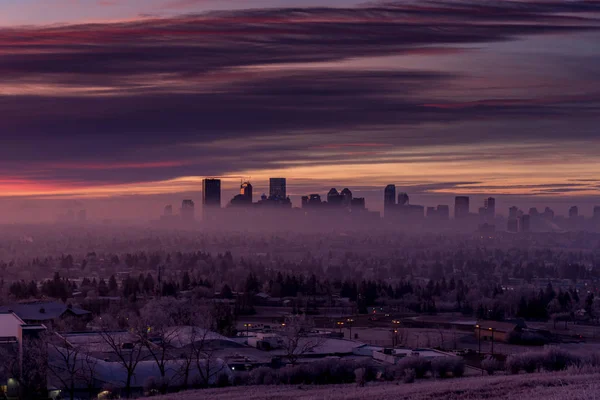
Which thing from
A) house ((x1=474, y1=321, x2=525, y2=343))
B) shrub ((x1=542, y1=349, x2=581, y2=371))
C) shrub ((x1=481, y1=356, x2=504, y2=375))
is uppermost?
shrub ((x1=542, y1=349, x2=581, y2=371))

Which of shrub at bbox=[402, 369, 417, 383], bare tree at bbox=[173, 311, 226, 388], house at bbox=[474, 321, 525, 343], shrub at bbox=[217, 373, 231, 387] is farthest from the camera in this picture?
house at bbox=[474, 321, 525, 343]

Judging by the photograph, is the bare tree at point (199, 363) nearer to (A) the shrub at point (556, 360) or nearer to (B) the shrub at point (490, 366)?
(B) the shrub at point (490, 366)

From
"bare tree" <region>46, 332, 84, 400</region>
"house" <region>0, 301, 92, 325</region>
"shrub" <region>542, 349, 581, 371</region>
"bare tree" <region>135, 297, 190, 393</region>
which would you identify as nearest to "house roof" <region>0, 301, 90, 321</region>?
"house" <region>0, 301, 92, 325</region>

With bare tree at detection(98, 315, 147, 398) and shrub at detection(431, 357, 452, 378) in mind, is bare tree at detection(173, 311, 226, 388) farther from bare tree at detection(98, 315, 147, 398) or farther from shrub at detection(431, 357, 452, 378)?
shrub at detection(431, 357, 452, 378)

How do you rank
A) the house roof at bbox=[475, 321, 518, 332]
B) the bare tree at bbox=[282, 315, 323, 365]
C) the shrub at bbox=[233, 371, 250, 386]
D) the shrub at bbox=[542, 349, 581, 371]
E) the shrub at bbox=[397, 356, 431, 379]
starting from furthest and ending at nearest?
the house roof at bbox=[475, 321, 518, 332]
the bare tree at bbox=[282, 315, 323, 365]
the shrub at bbox=[397, 356, 431, 379]
the shrub at bbox=[233, 371, 250, 386]
the shrub at bbox=[542, 349, 581, 371]

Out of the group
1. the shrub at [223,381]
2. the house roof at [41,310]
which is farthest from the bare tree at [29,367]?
the house roof at [41,310]

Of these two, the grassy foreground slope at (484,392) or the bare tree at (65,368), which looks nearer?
the grassy foreground slope at (484,392)
